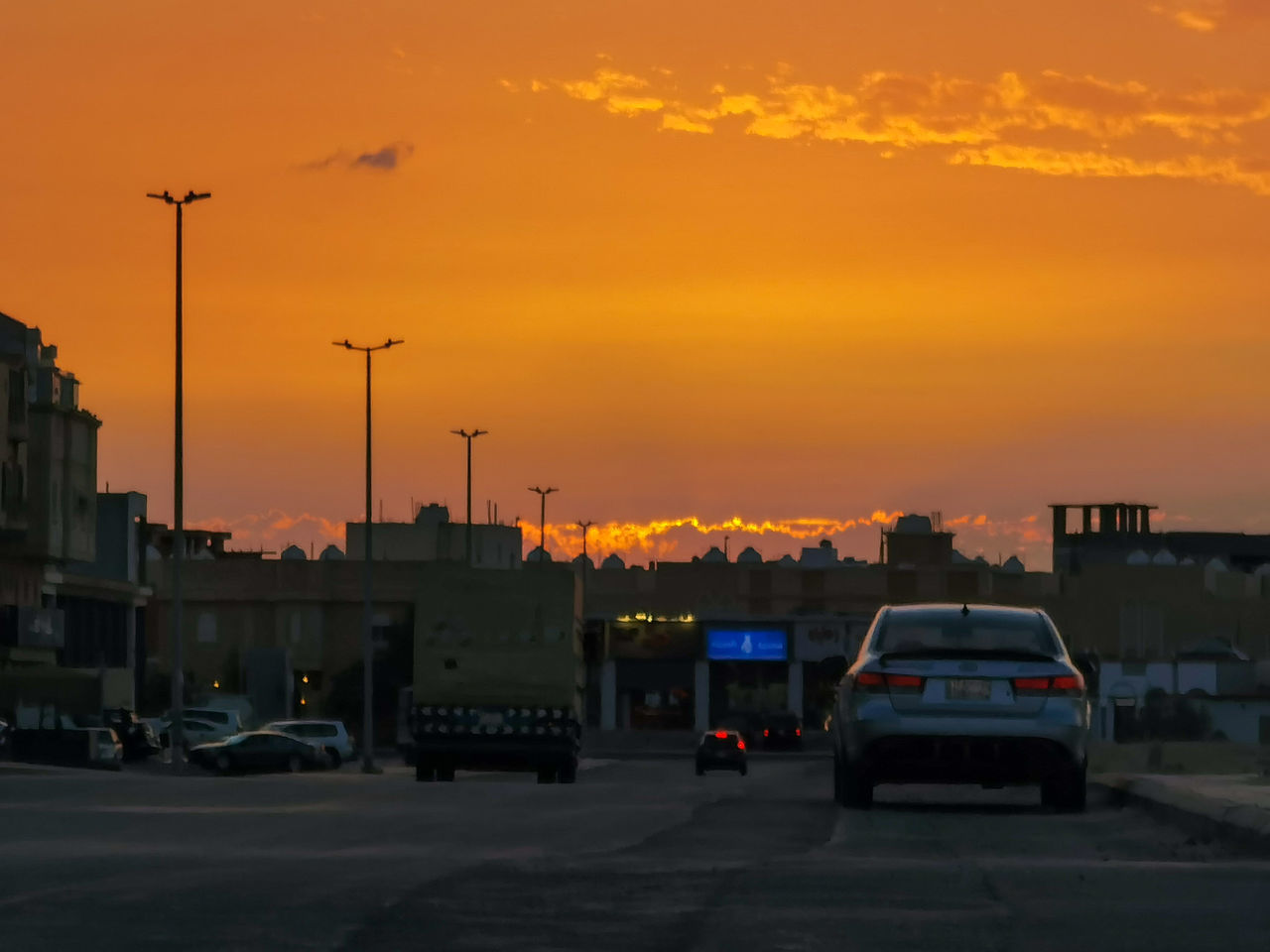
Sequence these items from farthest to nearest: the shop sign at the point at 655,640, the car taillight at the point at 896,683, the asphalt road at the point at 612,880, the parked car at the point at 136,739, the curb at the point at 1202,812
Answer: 1. the shop sign at the point at 655,640
2. the parked car at the point at 136,739
3. the car taillight at the point at 896,683
4. the curb at the point at 1202,812
5. the asphalt road at the point at 612,880

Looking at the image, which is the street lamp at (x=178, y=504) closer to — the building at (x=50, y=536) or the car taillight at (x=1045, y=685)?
the building at (x=50, y=536)

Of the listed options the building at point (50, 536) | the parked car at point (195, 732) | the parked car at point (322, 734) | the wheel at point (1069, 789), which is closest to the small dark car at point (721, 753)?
the parked car at point (322, 734)

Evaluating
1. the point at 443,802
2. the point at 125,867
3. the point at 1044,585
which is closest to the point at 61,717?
the point at 443,802

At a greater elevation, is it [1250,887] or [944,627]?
[944,627]

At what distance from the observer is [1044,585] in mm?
173625

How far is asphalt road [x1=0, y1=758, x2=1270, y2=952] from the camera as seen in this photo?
960cm

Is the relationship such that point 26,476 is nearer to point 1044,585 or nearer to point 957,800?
point 957,800

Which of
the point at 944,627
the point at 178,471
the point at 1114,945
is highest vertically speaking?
the point at 178,471

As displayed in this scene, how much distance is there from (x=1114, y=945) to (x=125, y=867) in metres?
5.26

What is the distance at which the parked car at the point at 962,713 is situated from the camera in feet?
60.3

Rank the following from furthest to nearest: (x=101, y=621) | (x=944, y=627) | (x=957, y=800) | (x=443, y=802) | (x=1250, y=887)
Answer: (x=101, y=621)
(x=957, y=800)
(x=443, y=802)
(x=944, y=627)
(x=1250, y=887)

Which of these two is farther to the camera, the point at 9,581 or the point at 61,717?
the point at 9,581

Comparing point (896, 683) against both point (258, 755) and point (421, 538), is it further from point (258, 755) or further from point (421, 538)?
point (421, 538)

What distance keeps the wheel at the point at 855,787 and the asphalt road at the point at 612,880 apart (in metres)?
0.19
